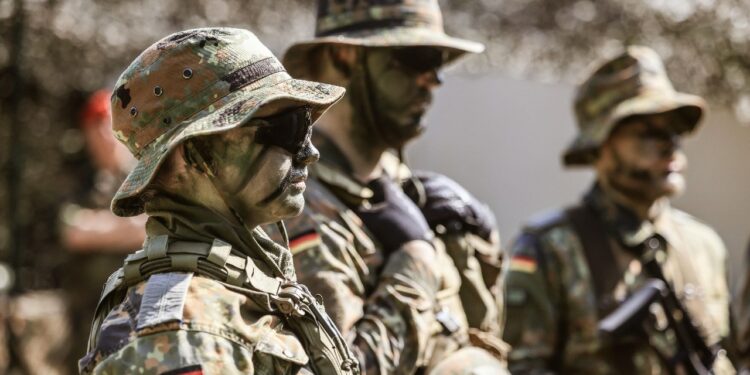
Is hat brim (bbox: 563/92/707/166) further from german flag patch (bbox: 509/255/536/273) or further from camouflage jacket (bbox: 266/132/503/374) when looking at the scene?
camouflage jacket (bbox: 266/132/503/374)

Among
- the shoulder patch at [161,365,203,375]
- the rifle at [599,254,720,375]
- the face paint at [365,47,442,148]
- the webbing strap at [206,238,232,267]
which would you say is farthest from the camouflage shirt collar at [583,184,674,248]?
the shoulder patch at [161,365,203,375]

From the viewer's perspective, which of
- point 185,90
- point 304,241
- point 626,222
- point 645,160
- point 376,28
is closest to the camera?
point 185,90

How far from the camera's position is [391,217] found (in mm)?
5633

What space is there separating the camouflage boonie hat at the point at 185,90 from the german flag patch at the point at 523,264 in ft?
12.3

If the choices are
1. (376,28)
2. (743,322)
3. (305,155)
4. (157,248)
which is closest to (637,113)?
Answer: (743,322)

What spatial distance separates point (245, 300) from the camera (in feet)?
13.2

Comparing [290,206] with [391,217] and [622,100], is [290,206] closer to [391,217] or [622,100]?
[391,217]

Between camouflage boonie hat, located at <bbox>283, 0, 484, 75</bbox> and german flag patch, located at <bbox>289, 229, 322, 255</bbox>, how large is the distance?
811 millimetres

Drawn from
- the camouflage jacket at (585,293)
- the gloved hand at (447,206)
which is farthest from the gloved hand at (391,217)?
the camouflage jacket at (585,293)

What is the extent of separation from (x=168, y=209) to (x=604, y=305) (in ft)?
12.8

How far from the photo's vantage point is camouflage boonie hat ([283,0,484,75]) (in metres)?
5.89

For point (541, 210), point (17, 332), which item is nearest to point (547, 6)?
point (541, 210)

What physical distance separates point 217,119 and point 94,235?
526 cm

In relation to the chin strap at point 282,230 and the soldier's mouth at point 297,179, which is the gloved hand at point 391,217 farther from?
the soldier's mouth at point 297,179
